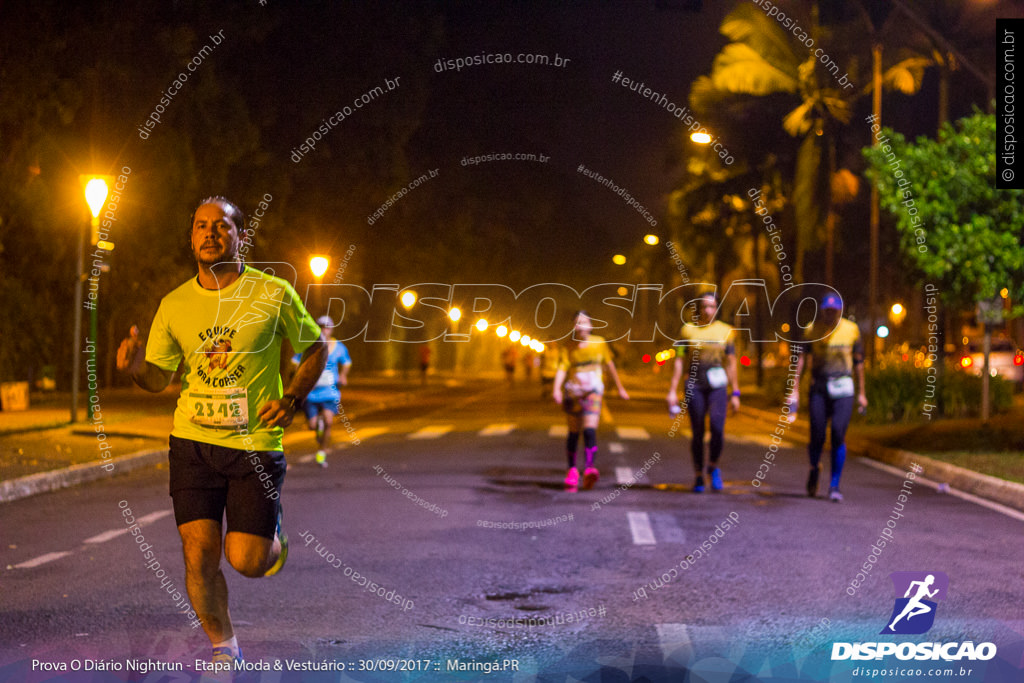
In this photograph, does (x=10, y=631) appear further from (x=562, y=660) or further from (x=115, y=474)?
(x=115, y=474)

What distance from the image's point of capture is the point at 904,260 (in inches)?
697

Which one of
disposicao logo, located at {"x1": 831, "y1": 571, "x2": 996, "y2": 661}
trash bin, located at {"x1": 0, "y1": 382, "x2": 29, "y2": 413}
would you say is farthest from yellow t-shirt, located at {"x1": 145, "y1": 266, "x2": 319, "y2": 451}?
trash bin, located at {"x1": 0, "y1": 382, "x2": 29, "y2": 413}

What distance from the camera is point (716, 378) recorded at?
11.8 metres

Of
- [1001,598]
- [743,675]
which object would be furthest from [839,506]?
[743,675]

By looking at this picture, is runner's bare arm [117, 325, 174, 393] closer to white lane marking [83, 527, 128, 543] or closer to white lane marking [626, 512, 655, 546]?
white lane marking [83, 527, 128, 543]

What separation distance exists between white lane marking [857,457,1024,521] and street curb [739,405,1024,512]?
0.12m

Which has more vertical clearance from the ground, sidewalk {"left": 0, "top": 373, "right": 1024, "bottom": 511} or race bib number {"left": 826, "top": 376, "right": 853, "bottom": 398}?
race bib number {"left": 826, "top": 376, "right": 853, "bottom": 398}

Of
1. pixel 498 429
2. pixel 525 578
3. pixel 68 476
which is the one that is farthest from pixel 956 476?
pixel 498 429

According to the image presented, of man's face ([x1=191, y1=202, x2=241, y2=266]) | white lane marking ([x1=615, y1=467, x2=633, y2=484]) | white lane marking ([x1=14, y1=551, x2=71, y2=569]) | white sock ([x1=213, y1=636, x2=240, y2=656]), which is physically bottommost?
white lane marking ([x1=14, y1=551, x2=71, y2=569])

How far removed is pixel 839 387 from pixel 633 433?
10964 mm

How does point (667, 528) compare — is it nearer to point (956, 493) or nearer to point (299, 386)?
point (956, 493)

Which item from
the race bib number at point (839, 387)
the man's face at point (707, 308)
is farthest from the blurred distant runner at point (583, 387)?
the race bib number at point (839, 387)

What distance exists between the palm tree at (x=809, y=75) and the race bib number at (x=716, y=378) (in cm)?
1936

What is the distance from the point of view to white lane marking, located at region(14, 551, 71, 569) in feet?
26.2
